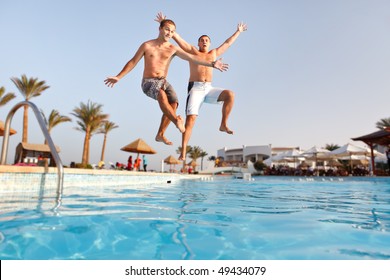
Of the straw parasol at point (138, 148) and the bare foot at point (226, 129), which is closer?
the bare foot at point (226, 129)

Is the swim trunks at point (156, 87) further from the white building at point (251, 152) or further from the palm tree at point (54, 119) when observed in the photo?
the white building at point (251, 152)

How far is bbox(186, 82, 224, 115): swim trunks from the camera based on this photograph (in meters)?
3.90

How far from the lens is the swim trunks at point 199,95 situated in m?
3.90

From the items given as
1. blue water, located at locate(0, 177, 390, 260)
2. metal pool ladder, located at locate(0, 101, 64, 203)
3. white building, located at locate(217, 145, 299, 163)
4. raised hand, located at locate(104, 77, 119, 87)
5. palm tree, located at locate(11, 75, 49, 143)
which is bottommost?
blue water, located at locate(0, 177, 390, 260)

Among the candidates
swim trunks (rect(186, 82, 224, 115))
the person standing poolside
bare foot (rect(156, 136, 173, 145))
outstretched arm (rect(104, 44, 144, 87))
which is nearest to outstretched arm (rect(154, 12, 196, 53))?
the person standing poolside

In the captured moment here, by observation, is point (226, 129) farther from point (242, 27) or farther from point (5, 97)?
point (5, 97)

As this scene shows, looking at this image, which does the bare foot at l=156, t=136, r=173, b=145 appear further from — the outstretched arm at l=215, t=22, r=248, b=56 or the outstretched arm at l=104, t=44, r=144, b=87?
the outstretched arm at l=215, t=22, r=248, b=56

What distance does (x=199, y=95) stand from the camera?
12.9 ft

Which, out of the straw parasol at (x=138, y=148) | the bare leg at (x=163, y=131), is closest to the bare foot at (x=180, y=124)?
the bare leg at (x=163, y=131)

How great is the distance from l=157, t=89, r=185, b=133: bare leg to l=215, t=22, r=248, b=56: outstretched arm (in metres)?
1.21

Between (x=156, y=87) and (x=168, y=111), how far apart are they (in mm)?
349
